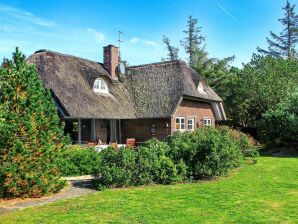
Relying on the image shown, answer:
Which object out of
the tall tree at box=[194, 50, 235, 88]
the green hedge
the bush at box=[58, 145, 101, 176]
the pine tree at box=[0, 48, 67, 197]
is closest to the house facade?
the bush at box=[58, 145, 101, 176]

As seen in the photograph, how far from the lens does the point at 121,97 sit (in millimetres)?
27391

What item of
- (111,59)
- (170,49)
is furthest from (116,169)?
(170,49)

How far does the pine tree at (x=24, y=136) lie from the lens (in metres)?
10.3

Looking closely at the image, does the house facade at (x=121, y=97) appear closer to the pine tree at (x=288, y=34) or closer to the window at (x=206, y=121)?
the window at (x=206, y=121)

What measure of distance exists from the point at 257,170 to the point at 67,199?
359 inches

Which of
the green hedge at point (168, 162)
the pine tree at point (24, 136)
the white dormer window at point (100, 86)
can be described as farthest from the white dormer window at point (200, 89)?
the pine tree at point (24, 136)

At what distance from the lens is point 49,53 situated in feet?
80.7

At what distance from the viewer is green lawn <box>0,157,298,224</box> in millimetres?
8133

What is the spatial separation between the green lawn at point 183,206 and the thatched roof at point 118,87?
1097 centimetres

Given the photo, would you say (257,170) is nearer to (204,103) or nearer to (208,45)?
(204,103)

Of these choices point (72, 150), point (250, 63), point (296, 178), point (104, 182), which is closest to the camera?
point (104, 182)

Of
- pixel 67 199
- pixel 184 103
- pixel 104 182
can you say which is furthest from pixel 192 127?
pixel 67 199

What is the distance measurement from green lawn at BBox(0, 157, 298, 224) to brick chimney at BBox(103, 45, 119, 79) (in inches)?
710

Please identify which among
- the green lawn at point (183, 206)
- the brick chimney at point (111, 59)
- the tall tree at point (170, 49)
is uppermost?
the tall tree at point (170, 49)
